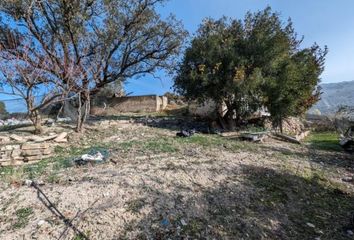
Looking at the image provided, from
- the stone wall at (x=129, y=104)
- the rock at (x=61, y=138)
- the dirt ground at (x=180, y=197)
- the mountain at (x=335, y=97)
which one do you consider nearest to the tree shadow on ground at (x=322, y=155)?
the dirt ground at (x=180, y=197)

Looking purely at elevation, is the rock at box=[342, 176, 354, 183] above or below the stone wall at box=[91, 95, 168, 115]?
below

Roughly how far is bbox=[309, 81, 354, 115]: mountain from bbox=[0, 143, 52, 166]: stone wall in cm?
1522

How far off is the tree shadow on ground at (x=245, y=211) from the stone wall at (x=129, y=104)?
11.1 m

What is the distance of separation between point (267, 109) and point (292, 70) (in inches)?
63.1

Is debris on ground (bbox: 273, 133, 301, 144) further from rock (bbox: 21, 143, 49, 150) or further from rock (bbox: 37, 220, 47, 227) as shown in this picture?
rock (bbox: 37, 220, 47, 227)

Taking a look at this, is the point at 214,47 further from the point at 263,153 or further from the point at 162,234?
the point at 162,234

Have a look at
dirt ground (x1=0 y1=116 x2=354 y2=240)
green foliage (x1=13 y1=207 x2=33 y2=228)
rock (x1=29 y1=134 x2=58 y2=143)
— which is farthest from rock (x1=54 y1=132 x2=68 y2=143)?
green foliage (x1=13 y1=207 x2=33 y2=228)

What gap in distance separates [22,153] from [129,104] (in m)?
10.3

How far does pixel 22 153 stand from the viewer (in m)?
5.71

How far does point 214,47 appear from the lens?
9.65m

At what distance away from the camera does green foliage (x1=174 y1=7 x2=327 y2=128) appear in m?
9.46

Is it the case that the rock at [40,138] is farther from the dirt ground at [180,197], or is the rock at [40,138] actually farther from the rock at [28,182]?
the rock at [28,182]

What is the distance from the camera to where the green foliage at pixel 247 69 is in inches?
372

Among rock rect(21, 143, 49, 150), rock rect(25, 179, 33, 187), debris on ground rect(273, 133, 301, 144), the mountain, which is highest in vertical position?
the mountain
